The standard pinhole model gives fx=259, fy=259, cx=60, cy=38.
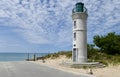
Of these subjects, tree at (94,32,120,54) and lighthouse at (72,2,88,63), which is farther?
tree at (94,32,120,54)

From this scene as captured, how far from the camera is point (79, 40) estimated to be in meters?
28.3

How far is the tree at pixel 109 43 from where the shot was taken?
4247 centimetres

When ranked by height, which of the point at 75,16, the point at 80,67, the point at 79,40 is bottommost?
the point at 80,67

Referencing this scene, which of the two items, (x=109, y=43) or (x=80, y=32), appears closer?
(x=80, y=32)

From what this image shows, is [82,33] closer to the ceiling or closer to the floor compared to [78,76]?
closer to the ceiling

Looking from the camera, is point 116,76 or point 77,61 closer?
point 116,76

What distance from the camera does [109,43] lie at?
42969 mm

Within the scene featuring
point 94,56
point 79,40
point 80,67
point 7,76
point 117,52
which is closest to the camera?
point 7,76

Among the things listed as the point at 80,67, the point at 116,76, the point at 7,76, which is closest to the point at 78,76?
the point at 116,76

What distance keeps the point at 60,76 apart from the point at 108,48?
26799 mm

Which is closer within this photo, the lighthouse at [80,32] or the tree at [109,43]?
the lighthouse at [80,32]

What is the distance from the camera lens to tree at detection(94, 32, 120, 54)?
139 ft

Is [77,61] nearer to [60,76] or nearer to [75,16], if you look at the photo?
[75,16]

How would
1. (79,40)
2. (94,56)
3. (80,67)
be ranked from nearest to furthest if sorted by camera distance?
(80,67) → (79,40) → (94,56)
